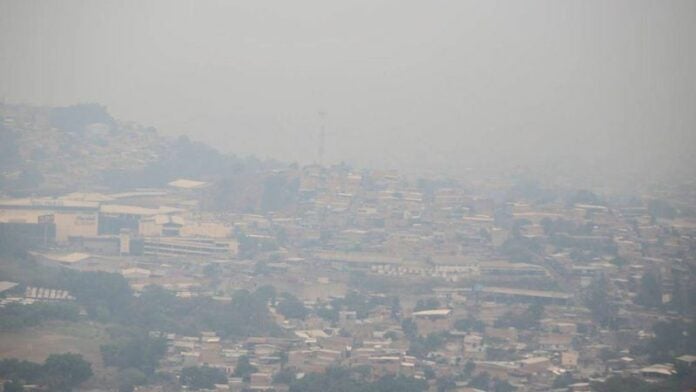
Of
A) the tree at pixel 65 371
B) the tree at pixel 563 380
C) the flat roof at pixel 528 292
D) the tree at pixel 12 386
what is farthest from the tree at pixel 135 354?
the flat roof at pixel 528 292

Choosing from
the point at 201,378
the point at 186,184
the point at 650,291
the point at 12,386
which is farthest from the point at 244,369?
the point at 186,184

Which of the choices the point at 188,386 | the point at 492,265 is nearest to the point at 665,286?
the point at 492,265

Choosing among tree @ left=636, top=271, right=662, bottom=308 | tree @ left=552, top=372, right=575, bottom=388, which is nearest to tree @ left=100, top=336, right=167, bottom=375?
tree @ left=552, top=372, right=575, bottom=388

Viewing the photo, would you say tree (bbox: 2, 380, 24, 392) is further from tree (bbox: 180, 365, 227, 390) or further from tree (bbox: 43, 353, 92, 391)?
tree (bbox: 180, 365, 227, 390)

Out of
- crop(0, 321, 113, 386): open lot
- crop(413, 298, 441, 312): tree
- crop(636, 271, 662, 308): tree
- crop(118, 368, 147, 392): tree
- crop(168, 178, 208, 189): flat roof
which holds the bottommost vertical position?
crop(118, 368, 147, 392): tree

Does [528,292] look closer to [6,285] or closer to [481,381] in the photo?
[481,381]

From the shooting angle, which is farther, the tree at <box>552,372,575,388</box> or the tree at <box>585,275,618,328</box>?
the tree at <box>585,275,618,328</box>
